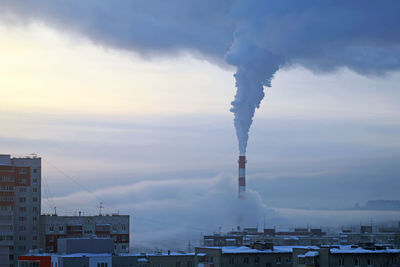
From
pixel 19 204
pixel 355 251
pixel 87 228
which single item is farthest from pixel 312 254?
pixel 19 204

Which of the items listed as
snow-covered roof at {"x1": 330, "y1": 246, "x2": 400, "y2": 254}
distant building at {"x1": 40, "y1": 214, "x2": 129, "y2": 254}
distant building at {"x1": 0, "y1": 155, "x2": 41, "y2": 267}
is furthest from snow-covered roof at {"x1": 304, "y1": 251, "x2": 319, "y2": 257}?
distant building at {"x1": 0, "y1": 155, "x2": 41, "y2": 267}

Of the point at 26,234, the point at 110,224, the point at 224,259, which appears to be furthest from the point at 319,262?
the point at 26,234

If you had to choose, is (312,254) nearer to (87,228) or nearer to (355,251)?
(355,251)

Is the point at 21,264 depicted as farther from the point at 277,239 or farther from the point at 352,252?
the point at 277,239

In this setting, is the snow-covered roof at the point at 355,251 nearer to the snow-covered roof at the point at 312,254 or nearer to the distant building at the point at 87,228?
the snow-covered roof at the point at 312,254

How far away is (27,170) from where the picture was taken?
155750 millimetres

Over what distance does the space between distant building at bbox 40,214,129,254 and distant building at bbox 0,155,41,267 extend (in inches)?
175

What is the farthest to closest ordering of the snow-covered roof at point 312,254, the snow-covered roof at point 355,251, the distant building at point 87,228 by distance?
the distant building at point 87,228 < the snow-covered roof at point 355,251 < the snow-covered roof at point 312,254

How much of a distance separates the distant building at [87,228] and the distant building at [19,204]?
446cm

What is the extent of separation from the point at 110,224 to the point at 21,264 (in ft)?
134

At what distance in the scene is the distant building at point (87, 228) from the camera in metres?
146

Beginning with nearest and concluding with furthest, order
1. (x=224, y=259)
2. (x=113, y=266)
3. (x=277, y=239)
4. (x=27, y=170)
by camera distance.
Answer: (x=224, y=259)
(x=113, y=266)
(x=27, y=170)
(x=277, y=239)

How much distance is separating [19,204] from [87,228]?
16244 mm

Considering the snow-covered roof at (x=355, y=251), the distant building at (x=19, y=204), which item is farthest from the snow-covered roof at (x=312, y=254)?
the distant building at (x=19, y=204)
